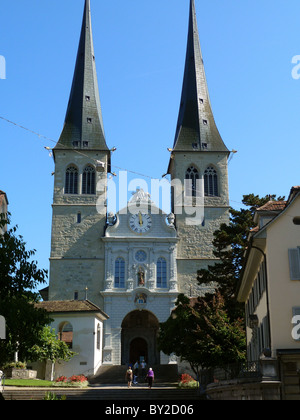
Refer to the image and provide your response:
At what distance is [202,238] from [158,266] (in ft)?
17.0

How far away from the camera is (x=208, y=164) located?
6372 cm

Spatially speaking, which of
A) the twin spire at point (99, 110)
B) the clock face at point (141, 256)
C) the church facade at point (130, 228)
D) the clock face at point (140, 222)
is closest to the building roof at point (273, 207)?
the church facade at point (130, 228)

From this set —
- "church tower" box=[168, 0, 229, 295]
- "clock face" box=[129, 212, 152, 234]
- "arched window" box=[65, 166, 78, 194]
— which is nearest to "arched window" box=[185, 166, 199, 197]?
"church tower" box=[168, 0, 229, 295]

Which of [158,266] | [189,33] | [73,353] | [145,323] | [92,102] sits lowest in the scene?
[73,353]

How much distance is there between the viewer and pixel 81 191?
204 feet

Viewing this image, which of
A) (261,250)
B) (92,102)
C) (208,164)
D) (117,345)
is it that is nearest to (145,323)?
(117,345)

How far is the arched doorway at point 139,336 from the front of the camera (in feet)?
196

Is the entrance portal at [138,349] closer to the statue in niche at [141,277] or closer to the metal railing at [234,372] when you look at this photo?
the statue in niche at [141,277]

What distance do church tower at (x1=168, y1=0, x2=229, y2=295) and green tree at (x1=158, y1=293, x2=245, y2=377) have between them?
25365 mm

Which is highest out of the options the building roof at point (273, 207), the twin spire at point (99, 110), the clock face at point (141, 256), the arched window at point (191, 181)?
the twin spire at point (99, 110)

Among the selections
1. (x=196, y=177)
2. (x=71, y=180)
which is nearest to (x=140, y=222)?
(x=196, y=177)

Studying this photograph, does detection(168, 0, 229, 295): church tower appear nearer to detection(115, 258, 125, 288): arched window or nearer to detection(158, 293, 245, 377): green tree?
detection(115, 258, 125, 288): arched window

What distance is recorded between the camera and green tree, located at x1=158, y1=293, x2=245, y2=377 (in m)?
26.5
